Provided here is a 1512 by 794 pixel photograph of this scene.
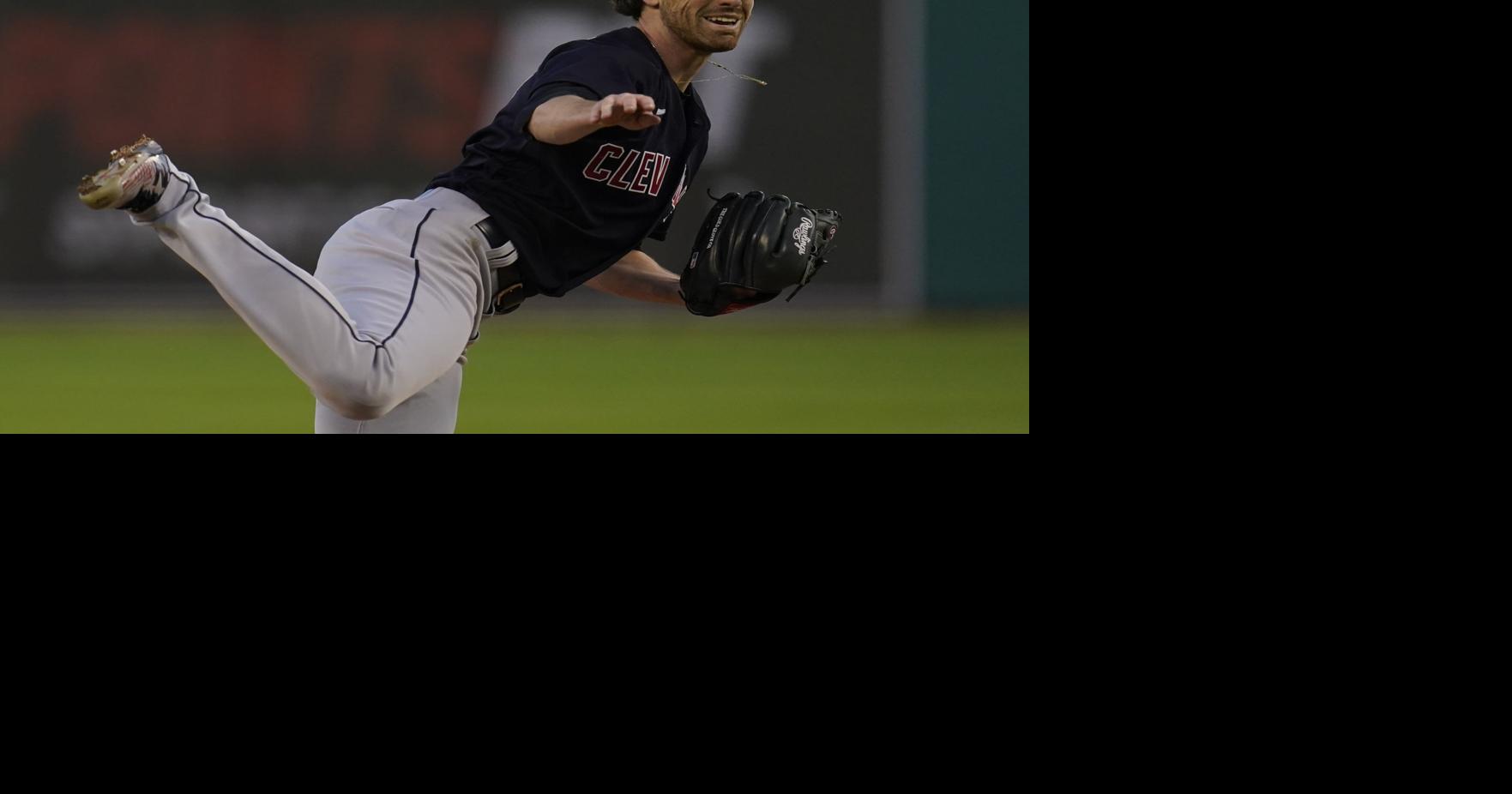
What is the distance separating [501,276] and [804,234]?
0.60 metres

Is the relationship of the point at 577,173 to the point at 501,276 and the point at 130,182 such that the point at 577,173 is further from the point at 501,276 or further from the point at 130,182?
the point at 130,182

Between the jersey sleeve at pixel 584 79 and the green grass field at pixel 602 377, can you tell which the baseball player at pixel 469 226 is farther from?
the green grass field at pixel 602 377

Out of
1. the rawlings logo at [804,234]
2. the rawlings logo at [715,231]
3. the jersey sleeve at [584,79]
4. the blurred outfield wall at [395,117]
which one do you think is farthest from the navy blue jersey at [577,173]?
the blurred outfield wall at [395,117]

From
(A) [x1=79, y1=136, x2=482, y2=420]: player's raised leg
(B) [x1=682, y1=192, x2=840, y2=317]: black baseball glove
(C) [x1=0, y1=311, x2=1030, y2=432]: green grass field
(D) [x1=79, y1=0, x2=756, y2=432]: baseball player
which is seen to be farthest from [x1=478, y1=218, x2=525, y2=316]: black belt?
(C) [x1=0, y1=311, x2=1030, y2=432]: green grass field

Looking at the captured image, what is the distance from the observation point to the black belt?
8.55 feet

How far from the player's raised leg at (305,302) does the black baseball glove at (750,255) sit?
55cm

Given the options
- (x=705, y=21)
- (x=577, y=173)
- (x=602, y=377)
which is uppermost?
(x=705, y=21)

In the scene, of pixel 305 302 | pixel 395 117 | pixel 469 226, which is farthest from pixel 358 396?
pixel 395 117

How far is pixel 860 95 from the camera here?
8.84 m

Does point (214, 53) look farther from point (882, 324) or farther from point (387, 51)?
point (882, 324)

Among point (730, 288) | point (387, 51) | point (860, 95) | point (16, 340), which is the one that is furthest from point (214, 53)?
point (730, 288)

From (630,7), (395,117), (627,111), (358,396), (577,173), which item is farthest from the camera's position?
(395,117)

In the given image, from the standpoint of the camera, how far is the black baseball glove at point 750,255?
2.85 m

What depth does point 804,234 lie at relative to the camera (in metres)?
2.90
